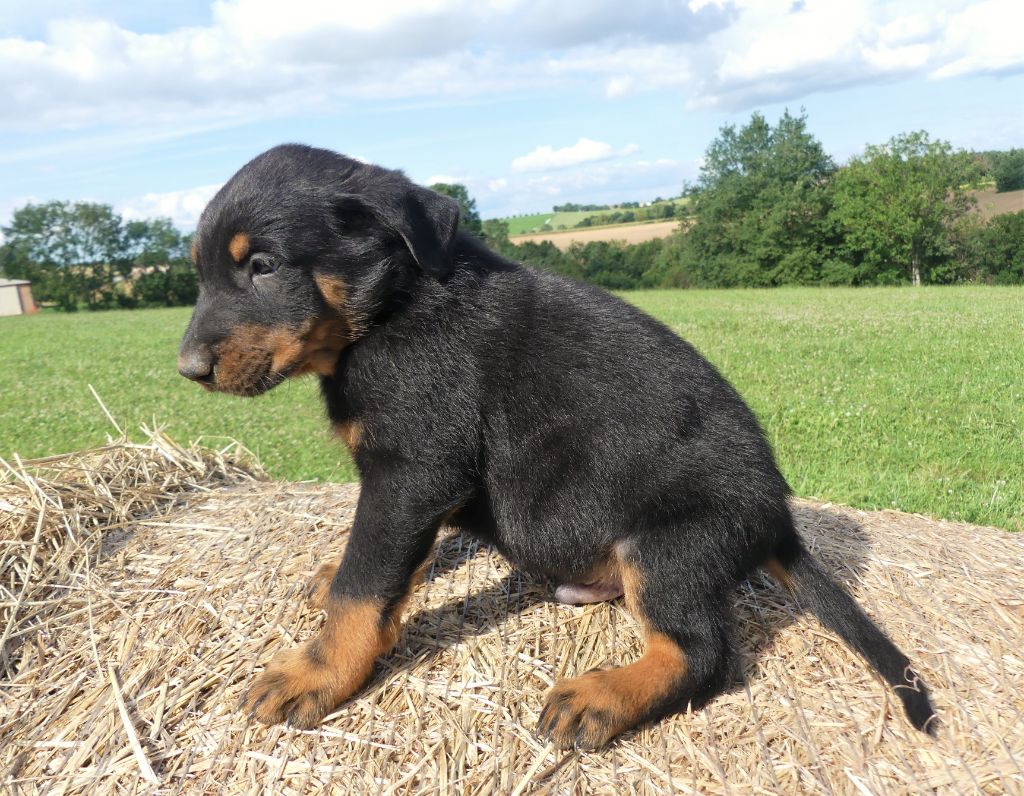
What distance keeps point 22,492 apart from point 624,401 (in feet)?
9.60

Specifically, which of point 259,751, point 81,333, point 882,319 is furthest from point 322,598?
point 81,333

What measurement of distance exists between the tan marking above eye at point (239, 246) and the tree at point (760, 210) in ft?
170

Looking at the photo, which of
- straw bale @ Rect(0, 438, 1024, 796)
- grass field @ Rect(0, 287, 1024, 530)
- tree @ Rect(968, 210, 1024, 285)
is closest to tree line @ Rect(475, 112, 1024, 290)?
tree @ Rect(968, 210, 1024, 285)

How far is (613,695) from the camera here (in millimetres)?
2607

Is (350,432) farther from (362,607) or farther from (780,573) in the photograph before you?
(780,573)

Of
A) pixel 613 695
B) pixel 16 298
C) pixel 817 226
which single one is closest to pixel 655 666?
pixel 613 695

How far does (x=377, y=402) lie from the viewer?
2.84 m

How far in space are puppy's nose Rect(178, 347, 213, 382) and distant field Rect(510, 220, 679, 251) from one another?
48347 millimetres

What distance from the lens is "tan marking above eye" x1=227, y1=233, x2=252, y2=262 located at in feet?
9.07

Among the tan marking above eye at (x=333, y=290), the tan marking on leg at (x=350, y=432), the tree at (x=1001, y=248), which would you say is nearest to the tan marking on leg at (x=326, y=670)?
the tan marking on leg at (x=350, y=432)

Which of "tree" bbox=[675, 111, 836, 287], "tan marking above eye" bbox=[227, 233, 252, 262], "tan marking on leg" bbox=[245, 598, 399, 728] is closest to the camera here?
"tan marking on leg" bbox=[245, 598, 399, 728]

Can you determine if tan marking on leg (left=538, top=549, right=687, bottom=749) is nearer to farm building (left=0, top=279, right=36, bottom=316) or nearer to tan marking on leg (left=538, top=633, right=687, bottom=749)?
tan marking on leg (left=538, top=633, right=687, bottom=749)

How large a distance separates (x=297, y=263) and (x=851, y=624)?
7.57 feet

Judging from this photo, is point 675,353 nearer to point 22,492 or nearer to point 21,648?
point 21,648
